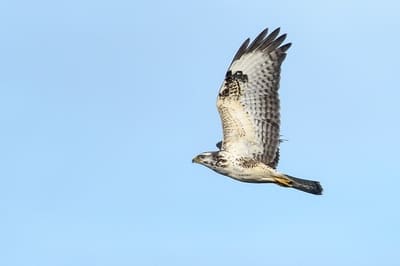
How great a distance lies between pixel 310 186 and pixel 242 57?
88.7 inches

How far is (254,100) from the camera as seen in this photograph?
9094 millimetres

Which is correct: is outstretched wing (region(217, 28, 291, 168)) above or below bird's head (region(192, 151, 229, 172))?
above

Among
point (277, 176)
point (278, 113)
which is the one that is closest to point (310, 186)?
point (277, 176)

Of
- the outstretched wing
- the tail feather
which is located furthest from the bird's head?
the tail feather

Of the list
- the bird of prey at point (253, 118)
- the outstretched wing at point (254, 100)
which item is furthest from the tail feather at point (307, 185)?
the outstretched wing at point (254, 100)

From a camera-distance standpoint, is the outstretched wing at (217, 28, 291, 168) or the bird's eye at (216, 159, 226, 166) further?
the outstretched wing at (217, 28, 291, 168)

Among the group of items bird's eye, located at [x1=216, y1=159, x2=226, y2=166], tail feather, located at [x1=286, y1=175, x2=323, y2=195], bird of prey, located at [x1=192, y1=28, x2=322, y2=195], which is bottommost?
tail feather, located at [x1=286, y1=175, x2=323, y2=195]

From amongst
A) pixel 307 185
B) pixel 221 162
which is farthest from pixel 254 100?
pixel 307 185

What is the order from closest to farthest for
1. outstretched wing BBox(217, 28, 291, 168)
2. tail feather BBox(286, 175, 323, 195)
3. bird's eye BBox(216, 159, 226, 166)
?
bird's eye BBox(216, 159, 226, 166) → tail feather BBox(286, 175, 323, 195) → outstretched wing BBox(217, 28, 291, 168)

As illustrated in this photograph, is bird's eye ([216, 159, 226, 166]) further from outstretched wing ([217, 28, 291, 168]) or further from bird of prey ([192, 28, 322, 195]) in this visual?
outstretched wing ([217, 28, 291, 168])

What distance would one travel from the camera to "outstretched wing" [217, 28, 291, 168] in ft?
29.3

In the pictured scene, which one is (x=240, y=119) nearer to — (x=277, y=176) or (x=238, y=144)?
(x=238, y=144)

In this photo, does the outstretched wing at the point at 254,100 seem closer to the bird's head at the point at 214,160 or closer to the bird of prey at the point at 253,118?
the bird of prey at the point at 253,118

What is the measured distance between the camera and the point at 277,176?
28.5 ft
